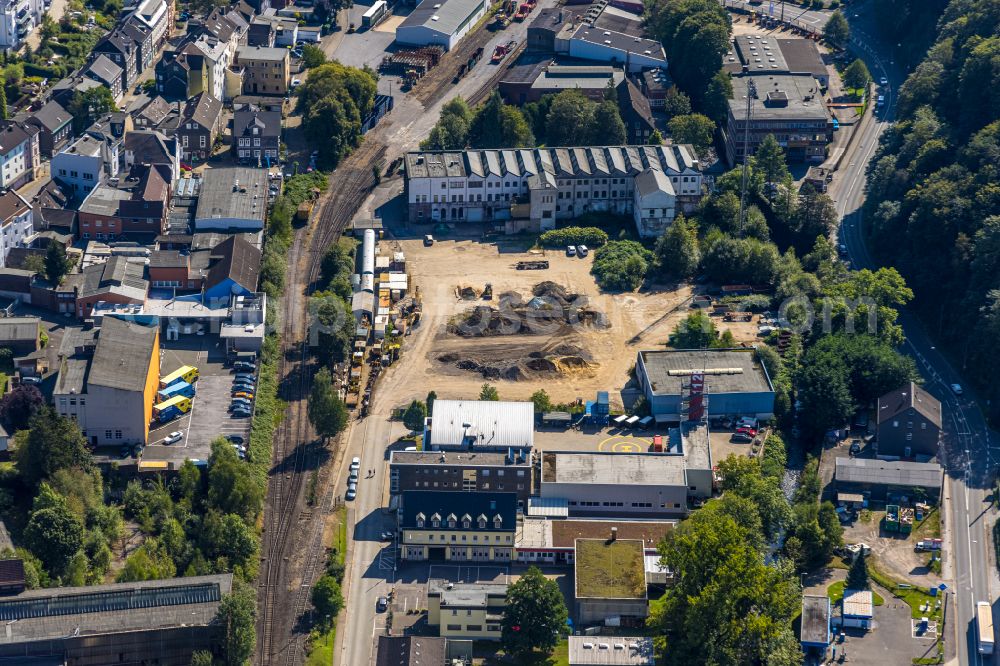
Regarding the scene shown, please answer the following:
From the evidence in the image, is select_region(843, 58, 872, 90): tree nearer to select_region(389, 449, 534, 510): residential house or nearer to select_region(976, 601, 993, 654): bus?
select_region(389, 449, 534, 510): residential house

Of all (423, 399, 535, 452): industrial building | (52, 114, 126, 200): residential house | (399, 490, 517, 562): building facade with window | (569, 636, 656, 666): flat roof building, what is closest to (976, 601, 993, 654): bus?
(569, 636, 656, 666): flat roof building

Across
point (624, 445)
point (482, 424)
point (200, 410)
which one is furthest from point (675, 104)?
point (200, 410)

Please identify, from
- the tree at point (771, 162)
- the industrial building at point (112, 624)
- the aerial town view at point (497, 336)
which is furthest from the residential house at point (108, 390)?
the tree at point (771, 162)

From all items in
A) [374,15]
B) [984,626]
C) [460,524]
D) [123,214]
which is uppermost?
[123,214]

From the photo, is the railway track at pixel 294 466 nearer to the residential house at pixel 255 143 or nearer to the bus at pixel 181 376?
the residential house at pixel 255 143

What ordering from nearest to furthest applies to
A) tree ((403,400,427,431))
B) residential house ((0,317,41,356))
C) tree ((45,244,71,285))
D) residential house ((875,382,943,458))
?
residential house ((875,382,943,458)), tree ((403,400,427,431)), residential house ((0,317,41,356)), tree ((45,244,71,285))

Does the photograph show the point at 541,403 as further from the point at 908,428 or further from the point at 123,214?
the point at 123,214

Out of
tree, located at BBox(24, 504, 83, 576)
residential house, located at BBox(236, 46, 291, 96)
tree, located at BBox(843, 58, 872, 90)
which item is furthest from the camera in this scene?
tree, located at BBox(843, 58, 872, 90)

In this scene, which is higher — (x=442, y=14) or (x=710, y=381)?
(x=710, y=381)
